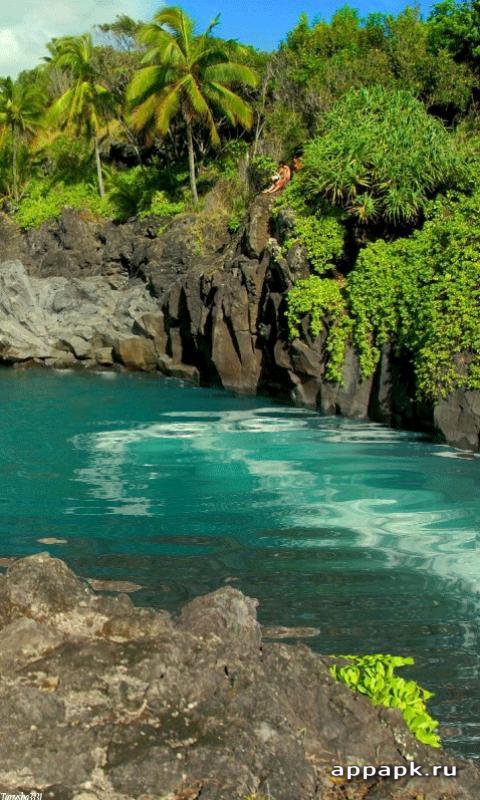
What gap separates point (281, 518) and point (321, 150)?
11.8 m

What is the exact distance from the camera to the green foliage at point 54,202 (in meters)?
35.1

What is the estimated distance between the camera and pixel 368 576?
375 inches

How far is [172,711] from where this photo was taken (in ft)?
13.4

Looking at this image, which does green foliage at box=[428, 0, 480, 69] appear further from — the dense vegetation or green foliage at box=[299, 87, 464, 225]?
green foliage at box=[299, 87, 464, 225]

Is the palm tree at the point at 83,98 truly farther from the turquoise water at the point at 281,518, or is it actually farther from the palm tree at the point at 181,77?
the turquoise water at the point at 281,518

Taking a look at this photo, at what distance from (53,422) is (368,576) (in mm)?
11024

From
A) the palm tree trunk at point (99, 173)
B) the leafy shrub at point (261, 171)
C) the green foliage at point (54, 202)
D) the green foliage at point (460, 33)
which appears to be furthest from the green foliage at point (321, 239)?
the palm tree trunk at point (99, 173)

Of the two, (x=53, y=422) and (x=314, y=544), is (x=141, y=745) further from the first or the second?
(x=53, y=422)

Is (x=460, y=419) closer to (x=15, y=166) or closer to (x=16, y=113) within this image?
(x=15, y=166)

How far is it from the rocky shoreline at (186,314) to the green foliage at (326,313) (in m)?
0.24

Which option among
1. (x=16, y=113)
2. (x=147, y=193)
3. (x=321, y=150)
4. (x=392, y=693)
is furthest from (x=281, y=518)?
(x=16, y=113)

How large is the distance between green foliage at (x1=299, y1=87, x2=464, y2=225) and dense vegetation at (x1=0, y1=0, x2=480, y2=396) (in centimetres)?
5

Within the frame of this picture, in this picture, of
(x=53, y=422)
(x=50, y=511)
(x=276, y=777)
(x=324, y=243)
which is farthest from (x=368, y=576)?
(x=324, y=243)

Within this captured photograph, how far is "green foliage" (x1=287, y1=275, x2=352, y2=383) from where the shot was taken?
62.7ft
